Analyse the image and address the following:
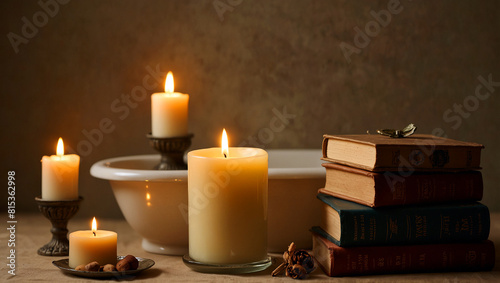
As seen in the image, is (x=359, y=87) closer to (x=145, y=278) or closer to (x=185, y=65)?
(x=185, y=65)

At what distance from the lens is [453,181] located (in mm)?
1047

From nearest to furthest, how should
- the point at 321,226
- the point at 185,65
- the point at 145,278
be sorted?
the point at 145,278 < the point at 321,226 < the point at 185,65

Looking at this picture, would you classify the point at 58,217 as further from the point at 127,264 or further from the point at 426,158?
the point at 426,158

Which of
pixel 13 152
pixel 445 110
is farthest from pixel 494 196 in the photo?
pixel 13 152

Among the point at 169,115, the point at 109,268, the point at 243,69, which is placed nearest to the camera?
the point at 109,268

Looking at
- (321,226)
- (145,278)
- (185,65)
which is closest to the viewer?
(145,278)

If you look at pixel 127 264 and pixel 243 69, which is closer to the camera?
pixel 127 264

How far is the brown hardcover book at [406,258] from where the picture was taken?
102 cm

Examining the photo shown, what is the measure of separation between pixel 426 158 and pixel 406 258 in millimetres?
175

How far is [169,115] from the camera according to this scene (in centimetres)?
127

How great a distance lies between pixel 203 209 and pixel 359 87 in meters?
0.82

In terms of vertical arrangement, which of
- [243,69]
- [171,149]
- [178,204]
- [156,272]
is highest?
[243,69]

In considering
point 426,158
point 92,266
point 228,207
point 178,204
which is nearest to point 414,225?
point 426,158

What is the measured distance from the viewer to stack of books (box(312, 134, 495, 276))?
1004 millimetres
